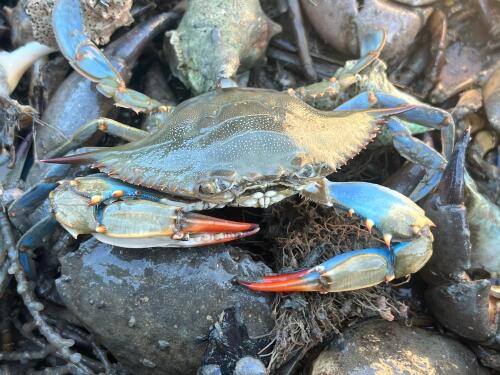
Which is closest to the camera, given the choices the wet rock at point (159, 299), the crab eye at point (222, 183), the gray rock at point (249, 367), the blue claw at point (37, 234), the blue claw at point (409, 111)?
the gray rock at point (249, 367)

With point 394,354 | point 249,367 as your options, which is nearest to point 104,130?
point 249,367

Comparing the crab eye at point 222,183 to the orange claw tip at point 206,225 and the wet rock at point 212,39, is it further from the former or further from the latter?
the wet rock at point 212,39

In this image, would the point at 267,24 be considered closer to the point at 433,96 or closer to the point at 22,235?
the point at 433,96

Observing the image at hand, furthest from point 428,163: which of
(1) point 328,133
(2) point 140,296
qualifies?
(2) point 140,296

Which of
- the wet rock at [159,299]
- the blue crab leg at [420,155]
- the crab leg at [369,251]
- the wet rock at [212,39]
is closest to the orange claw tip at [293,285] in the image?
the crab leg at [369,251]

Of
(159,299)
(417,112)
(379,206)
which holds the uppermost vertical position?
(417,112)

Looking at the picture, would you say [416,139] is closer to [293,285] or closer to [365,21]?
[365,21]
